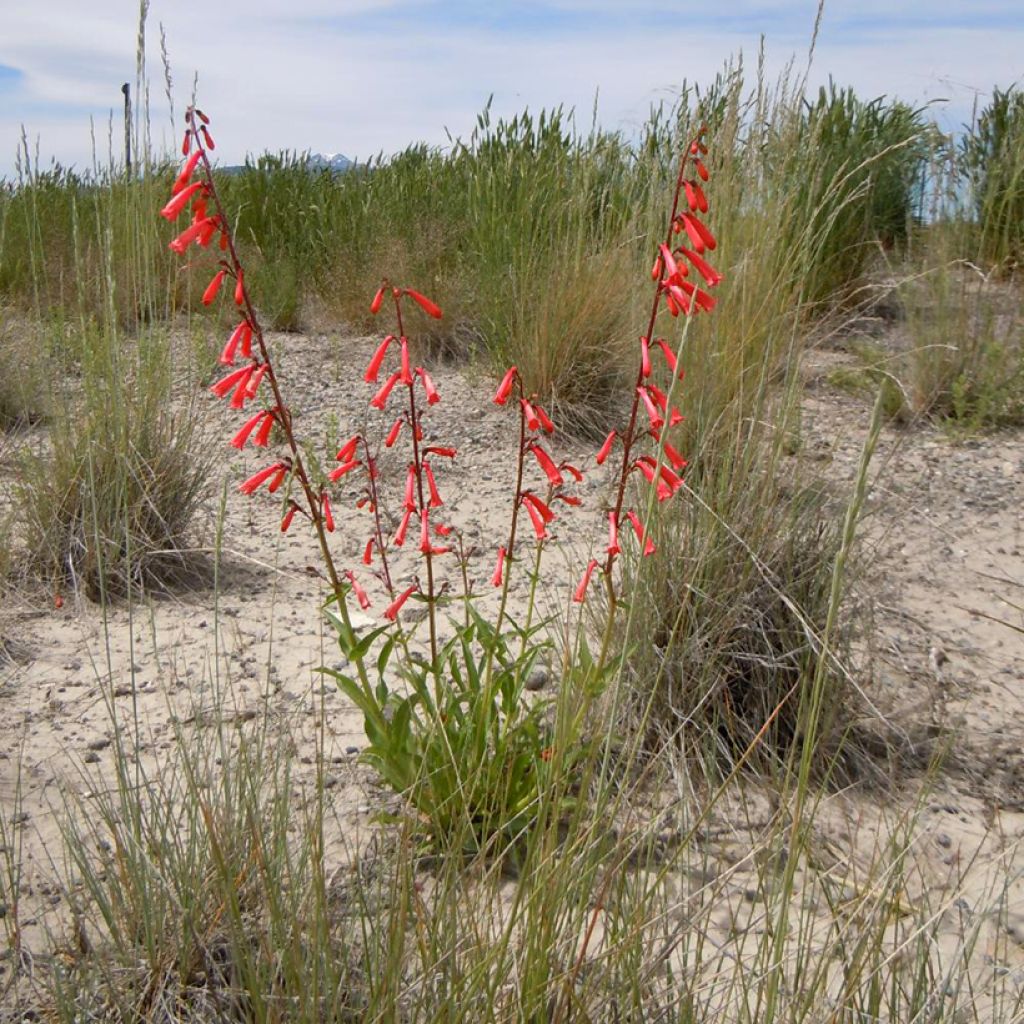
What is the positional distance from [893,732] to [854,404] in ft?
10.3

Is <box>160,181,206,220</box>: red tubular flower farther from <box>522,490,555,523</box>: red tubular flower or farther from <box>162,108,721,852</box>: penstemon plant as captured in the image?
<box>522,490,555,523</box>: red tubular flower

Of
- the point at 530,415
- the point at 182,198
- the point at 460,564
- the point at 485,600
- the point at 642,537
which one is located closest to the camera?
the point at 642,537

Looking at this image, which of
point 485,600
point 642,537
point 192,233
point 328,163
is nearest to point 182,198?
point 192,233

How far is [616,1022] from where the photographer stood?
1.43m

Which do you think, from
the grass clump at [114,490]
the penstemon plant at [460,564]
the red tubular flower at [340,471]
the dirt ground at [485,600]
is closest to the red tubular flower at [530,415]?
the penstemon plant at [460,564]

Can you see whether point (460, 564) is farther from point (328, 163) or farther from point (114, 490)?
point (328, 163)

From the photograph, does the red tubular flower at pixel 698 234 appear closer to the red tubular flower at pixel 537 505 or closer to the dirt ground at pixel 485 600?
the red tubular flower at pixel 537 505

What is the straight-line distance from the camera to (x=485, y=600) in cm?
350

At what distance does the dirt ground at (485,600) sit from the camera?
7.13 ft

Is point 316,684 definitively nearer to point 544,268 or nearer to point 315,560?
point 315,560

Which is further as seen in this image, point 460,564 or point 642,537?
point 460,564

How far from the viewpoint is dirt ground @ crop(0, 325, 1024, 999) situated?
7.13 feet

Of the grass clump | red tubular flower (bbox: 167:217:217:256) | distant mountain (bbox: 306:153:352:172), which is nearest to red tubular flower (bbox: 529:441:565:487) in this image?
red tubular flower (bbox: 167:217:217:256)

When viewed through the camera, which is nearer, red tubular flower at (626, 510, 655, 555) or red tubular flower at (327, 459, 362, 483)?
red tubular flower at (626, 510, 655, 555)
